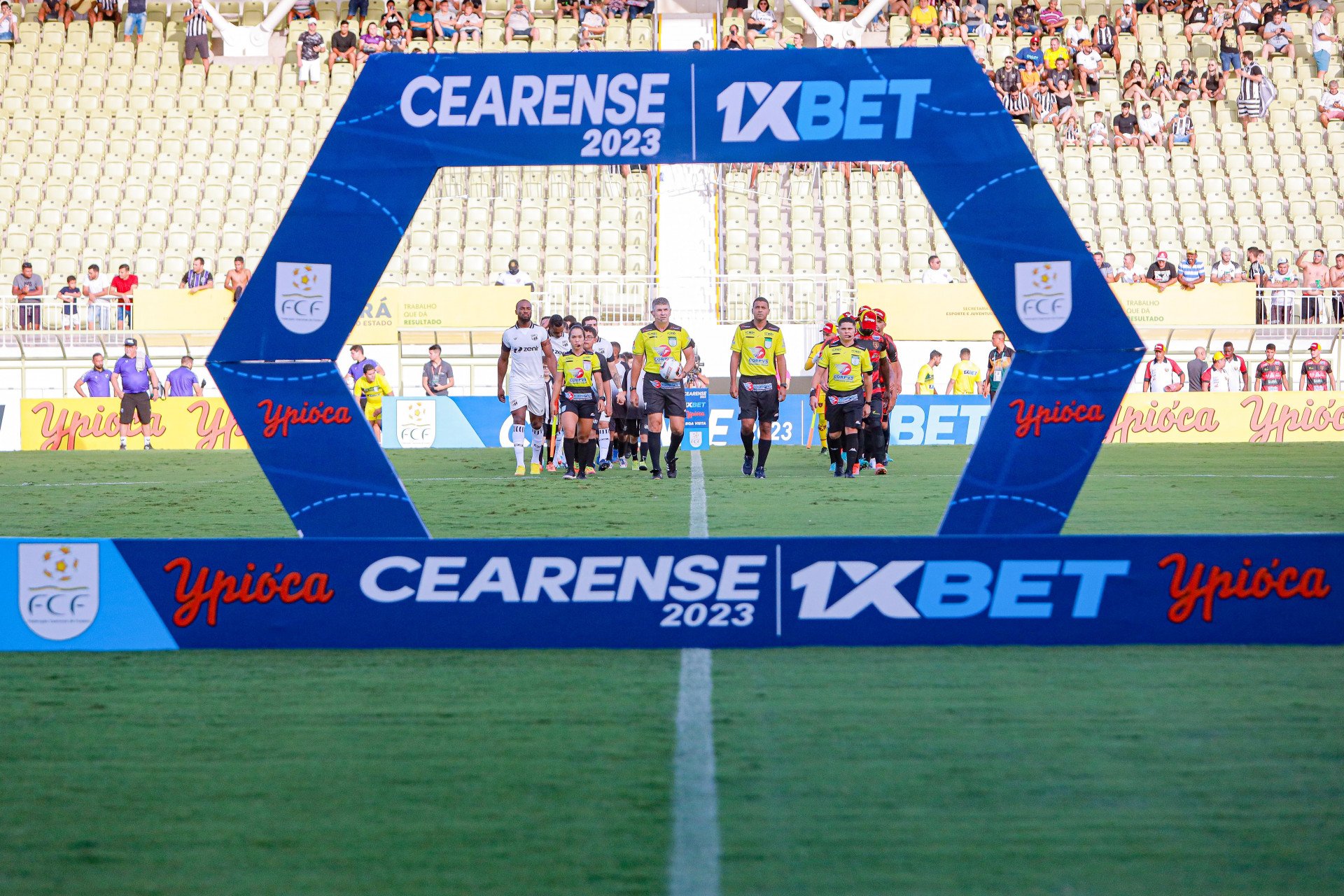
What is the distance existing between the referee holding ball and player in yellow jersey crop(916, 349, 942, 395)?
43.8ft

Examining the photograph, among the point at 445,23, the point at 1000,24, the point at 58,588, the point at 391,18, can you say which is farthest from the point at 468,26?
the point at 58,588

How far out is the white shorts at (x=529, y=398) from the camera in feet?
51.0

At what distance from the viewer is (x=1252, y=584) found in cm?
565

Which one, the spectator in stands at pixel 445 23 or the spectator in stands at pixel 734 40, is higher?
the spectator in stands at pixel 445 23

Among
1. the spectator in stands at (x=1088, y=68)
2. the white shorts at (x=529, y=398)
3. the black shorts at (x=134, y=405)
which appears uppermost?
the spectator in stands at (x=1088, y=68)

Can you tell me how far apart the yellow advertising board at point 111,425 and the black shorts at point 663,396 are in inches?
455

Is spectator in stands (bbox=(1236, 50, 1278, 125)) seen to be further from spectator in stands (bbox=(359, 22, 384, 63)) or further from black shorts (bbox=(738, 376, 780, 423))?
black shorts (bbox=(738, 376, 780, 423))

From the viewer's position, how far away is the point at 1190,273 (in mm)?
24969

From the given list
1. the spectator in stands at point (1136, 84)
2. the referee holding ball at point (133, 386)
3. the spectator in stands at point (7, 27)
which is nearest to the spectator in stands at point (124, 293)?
the referee holding ball at point (133, 386)

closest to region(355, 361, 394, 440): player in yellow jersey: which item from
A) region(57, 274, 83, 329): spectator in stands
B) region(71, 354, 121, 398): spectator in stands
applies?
region(71, 354, 121, 398): spectator in stands

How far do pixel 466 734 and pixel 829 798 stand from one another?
4.29 feet

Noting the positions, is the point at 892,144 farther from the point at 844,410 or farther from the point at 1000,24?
the point at 1000,24

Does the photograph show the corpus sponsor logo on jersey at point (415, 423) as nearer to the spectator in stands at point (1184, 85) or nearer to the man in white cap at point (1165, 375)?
the man in white cap at point (1165, 375)

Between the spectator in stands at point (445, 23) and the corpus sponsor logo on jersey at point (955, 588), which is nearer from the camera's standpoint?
the corpus sponsor logo on jersey at point (955, 588)
